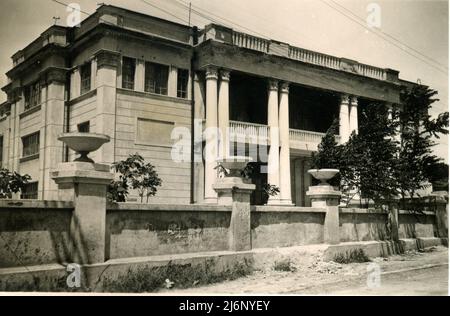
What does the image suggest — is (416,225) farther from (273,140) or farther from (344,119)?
(344,119)

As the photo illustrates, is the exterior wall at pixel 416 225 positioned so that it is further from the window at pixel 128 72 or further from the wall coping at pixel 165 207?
the window at pixel 128 72

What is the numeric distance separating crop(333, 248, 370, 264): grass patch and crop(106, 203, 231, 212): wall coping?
13.9 feet

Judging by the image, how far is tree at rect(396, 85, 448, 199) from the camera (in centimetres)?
1664

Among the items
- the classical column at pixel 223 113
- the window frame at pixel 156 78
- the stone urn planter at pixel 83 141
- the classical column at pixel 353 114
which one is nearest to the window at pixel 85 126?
the window frame at pixel 156 78

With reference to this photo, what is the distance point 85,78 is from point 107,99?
247cm

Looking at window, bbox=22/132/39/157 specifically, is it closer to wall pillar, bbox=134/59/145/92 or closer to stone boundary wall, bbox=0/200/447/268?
wall pillar, bbox=134/59/145/92

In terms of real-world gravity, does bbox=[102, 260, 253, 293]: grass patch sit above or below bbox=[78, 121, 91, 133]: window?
below

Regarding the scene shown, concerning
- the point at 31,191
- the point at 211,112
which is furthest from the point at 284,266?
the point at 31,191

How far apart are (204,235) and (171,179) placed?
354 inches

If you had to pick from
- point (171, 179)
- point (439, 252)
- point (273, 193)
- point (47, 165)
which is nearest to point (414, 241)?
point (439, 252)

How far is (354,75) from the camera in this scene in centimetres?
2434

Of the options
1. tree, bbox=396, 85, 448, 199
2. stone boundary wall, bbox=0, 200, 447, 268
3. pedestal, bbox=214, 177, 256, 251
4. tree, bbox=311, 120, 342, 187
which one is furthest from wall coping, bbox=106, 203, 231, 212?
tree, bbox=396, 85, 448, 199

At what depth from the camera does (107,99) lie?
17938 millimetres

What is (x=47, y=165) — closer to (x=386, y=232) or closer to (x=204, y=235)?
(x=204, y=235)
